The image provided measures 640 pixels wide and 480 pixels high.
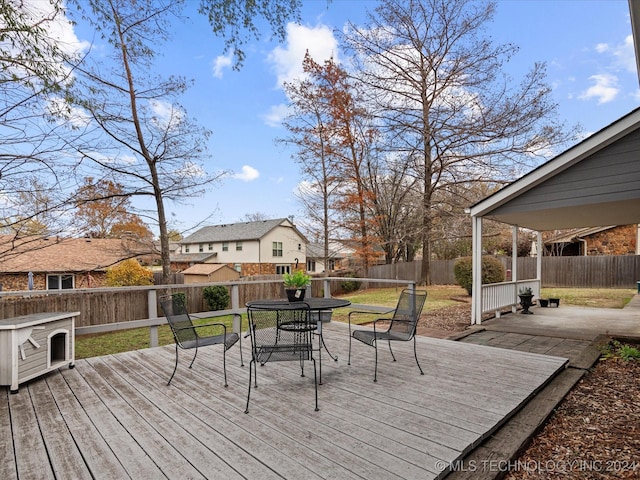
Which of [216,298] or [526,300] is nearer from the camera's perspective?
[526,300]

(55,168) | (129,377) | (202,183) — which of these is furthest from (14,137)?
(202,183)

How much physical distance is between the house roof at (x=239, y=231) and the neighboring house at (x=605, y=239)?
17656 millimetres

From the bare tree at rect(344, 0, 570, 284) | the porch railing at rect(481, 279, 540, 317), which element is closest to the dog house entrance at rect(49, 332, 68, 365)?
the porch railing at rect(481, 279, 540, 317)

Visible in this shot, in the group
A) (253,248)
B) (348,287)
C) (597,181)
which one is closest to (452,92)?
(597,181)

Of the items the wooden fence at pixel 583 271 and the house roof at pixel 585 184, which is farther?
the wooden fence at pixel 583 271

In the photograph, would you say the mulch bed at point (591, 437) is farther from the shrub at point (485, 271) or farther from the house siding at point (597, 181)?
the shrub at point (485, 271)

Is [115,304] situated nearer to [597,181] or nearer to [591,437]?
[591,437]

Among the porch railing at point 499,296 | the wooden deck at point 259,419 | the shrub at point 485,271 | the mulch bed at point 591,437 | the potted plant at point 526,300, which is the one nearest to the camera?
the wooden deck at point 259,419

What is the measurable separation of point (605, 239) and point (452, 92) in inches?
408

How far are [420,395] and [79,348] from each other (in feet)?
26.1

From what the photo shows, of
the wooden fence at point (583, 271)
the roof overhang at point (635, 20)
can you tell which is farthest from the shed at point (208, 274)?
the roof overhang at point (635, 20)

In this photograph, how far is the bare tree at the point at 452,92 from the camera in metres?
12.1

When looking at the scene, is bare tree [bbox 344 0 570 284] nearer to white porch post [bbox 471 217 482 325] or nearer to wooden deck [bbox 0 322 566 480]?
white porch post [bbox 471 217 482 325]

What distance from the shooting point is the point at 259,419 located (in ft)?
8.41
